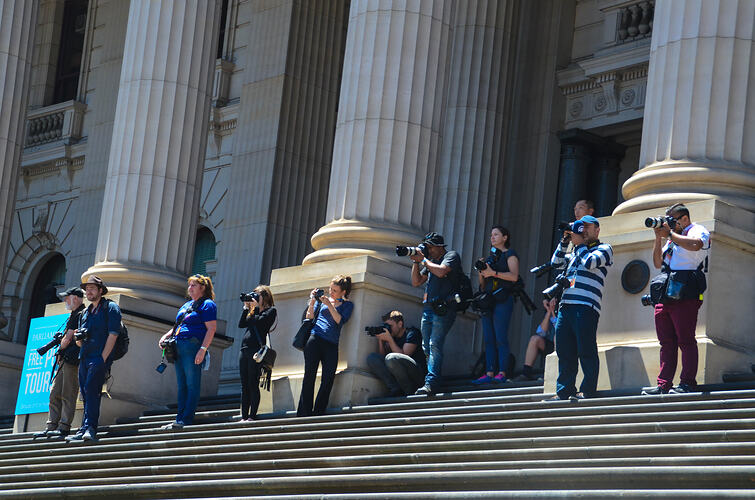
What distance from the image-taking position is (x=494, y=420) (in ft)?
37.4

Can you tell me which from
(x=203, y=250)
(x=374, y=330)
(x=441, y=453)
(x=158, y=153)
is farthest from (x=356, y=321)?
(x=203, y=250)

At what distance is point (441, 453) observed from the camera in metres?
10.8

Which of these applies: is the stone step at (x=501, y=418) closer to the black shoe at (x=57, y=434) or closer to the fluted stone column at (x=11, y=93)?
the black shoe at (x=57, y=434)

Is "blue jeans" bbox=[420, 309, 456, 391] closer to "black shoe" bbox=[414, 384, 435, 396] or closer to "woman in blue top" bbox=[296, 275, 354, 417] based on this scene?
"black shoe" bbox=[414, 384, 435, 396]

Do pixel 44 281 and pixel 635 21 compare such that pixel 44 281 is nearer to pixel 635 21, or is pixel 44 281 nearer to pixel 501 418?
pixel 635 21

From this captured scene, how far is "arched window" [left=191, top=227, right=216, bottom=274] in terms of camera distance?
24.8 meters

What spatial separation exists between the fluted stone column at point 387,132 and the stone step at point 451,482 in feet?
12.5

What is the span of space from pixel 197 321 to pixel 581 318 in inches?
186

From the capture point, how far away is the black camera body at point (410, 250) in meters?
13.8

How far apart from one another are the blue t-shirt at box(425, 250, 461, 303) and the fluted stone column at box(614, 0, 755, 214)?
69.5 inches

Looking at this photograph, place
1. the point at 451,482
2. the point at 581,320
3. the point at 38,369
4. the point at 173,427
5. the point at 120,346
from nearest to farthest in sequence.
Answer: the point at 451,482 < the point at 581,320 < the point at 173,427 < the point at 120,346 < the point at 38,369

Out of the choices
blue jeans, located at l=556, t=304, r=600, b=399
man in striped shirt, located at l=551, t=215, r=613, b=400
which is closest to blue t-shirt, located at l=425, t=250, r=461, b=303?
man in striped shirt, located at l=551, t=215, r=613, b=400

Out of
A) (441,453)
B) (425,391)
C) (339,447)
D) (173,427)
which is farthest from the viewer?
(173,427)

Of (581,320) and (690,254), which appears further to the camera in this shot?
(581,320)
